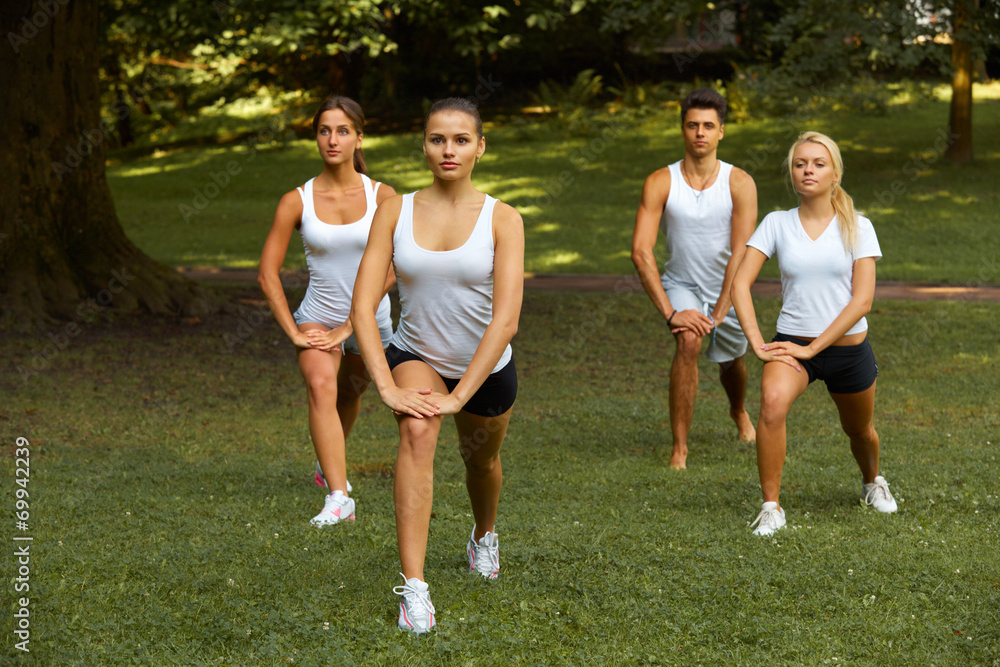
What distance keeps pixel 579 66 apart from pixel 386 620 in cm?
2654

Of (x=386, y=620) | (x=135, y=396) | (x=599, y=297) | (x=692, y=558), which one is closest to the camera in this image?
(x=386, y=620)

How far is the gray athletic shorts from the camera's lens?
262 inches

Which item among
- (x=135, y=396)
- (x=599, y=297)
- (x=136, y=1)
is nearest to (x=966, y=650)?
(x=135, y=396)

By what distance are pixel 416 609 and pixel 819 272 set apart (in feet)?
8.76

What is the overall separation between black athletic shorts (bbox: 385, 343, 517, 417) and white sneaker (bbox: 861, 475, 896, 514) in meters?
2.42

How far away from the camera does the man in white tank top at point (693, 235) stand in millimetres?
6527

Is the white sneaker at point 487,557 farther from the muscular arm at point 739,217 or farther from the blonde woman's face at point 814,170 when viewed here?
the muscular arm at point 739,217

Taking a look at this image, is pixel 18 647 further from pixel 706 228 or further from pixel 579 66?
pixel 579 66

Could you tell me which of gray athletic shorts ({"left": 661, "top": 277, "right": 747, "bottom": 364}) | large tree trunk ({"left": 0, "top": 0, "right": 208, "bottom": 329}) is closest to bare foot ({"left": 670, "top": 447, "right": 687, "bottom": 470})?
gray athletic shorts ({"left": 661, "top": 277, "right": 747, "bottom": 364})

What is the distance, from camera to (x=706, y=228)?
662 cm

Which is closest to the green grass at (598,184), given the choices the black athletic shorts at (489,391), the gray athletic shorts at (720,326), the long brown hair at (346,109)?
the gray athletic shorts at (720,326)

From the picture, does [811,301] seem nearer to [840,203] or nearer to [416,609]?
[840,203]

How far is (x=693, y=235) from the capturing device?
21.8ft

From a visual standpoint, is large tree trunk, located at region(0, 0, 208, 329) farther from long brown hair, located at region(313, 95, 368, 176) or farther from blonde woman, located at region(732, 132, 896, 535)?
blonde woman, located at region(732, 132, 896, 535)
